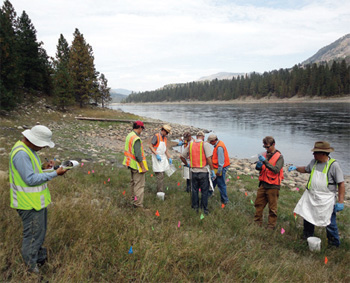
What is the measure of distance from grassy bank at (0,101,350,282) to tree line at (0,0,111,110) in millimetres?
16180

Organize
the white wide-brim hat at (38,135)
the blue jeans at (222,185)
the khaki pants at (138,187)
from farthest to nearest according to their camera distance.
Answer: the blue jeans at (222,185)
the khaki pants at (138,187)
the white wide-brim hat at (38,135)

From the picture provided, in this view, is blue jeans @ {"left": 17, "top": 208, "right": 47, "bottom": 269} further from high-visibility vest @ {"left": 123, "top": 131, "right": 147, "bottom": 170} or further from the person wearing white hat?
the person wearing white hat

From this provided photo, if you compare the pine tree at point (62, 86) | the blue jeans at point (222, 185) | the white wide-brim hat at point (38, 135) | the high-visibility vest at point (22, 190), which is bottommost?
the blue jeans at point (222, 185)

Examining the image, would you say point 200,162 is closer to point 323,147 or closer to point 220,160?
point 220,160

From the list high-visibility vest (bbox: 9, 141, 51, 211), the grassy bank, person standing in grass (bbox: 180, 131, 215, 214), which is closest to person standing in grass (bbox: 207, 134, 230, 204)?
person standing in grass (bbox: 180, 131, 215, 214)

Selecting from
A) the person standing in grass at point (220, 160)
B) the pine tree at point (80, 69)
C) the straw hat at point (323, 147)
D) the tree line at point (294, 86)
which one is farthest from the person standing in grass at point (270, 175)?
the tree line at point (294, 86)

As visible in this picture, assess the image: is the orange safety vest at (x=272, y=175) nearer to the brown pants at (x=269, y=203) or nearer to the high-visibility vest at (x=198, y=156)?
the brown pants at (x=269, y=203)

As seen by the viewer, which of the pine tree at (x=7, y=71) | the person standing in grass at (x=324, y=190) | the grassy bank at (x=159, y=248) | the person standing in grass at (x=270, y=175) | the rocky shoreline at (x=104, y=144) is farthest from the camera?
the pine tree at (x=7, y=71)

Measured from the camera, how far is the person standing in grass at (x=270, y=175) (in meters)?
4.87

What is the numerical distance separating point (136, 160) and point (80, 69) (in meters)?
31.1

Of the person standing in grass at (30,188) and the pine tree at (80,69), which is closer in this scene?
the person standing in grass at (30,188)

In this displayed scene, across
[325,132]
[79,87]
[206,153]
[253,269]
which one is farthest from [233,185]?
[79,87]

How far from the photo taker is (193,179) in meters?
5.55

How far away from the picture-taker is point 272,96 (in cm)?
10206
